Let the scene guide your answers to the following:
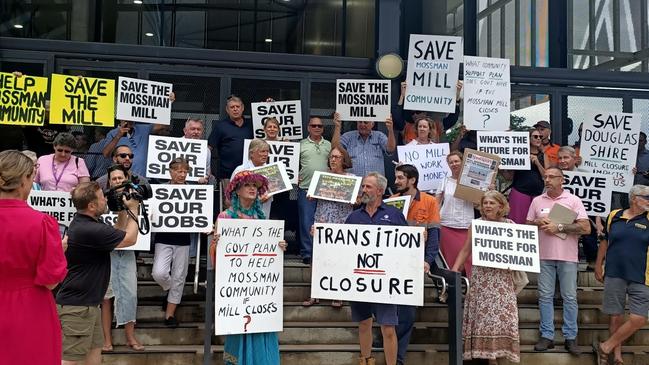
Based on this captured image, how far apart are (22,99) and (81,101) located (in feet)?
2.37

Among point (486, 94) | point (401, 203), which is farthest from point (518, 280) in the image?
point (486, 94)

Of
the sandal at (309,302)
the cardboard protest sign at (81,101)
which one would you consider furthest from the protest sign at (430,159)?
the cardboard protest sign at (81,101)

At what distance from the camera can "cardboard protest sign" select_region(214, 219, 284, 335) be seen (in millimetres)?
6145

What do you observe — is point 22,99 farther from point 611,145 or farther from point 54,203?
point 611,145

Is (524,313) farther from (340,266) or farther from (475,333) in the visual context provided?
(340,266)

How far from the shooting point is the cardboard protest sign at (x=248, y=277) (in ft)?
20.2

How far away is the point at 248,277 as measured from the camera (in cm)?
629

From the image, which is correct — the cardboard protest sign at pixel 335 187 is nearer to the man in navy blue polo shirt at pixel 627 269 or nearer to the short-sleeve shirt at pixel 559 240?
the short-sleeve shirt at pixel 559 240

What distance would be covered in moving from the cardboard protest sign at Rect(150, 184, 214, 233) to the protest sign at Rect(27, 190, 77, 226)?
3.00 ft

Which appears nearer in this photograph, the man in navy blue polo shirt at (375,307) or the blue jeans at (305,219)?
the man in navy blue polo shirt at (375,307)

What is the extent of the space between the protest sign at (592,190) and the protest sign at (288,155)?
3.57 metres

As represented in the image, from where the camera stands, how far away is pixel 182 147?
862cm

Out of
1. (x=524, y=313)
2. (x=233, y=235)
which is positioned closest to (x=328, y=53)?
(x=524, y=313)

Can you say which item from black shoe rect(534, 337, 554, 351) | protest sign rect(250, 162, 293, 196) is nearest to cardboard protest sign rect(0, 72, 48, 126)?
protest sign rect(250, 162, 293, 196)
